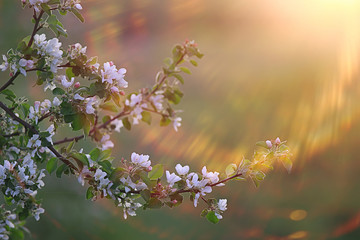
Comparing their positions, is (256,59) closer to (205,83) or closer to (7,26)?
(205,83)

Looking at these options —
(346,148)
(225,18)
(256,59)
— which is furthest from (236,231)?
(225,18)

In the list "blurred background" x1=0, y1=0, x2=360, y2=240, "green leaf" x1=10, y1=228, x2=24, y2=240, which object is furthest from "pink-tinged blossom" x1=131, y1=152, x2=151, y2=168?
"blurred background" x1=0, y1=0, x2=360, y2=240

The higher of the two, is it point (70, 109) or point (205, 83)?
point (205, 83)

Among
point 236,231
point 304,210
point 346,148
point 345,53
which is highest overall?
point 345,53

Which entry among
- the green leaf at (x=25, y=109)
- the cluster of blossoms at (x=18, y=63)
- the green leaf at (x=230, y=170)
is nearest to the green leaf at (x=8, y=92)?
the green leaf at (x=25, y=109)

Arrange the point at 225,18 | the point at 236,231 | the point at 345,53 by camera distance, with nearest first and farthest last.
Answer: the point at 236,231 → the point at 345,53 → the point at 225,18

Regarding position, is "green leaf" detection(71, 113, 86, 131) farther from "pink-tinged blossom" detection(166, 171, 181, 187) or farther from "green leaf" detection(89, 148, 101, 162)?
"pink-tinged blossom" detection(166, 171, 181, 187)

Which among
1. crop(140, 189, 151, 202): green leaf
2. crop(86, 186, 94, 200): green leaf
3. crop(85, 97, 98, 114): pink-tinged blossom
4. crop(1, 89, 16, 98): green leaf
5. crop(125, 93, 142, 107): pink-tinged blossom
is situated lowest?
crop(140, 189, 151, 202): green leaf

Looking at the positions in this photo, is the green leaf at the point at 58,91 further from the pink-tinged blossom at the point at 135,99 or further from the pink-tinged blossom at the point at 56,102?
the pink-tinged blossom at the point at 135,99
